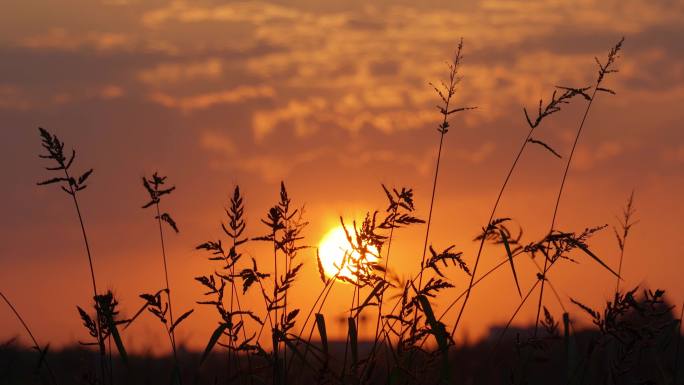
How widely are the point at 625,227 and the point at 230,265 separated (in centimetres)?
265

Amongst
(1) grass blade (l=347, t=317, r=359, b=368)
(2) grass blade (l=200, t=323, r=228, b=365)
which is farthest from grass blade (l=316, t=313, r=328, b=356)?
(2) grass blade (l=200, t=323, r=228, b=365)

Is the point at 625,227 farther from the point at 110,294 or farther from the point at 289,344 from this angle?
the point at 110,294

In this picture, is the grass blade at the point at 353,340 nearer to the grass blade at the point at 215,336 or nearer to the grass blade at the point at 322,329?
the grass blade at the point at 322,329

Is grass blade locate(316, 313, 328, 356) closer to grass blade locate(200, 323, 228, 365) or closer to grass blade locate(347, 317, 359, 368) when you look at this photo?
grass blade locate(347, 317, 359, 368)

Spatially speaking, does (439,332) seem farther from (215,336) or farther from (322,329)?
(215,336)

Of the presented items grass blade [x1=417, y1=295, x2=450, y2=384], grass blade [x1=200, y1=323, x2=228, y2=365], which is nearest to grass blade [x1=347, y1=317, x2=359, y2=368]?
grass blade [x1=417, y1=295, x2=450, y2=384]

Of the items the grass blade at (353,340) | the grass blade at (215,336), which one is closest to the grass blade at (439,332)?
the grass blade at (353,340)

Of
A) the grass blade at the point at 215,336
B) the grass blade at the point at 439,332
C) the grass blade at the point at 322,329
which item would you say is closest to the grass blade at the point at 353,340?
the grass blade at the point at 322,329

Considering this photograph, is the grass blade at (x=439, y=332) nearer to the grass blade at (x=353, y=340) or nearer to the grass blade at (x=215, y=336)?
the grass blade at (x=353, y=340)

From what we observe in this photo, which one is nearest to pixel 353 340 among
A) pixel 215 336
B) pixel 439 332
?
pixel 439 332

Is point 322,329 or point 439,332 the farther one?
point 322,329

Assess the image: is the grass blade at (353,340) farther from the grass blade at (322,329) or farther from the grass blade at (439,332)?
the grass blade at (439,332)

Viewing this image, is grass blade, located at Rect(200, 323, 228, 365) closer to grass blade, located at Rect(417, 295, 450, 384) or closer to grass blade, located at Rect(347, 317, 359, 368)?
grass blade, located at Rect(347, 317, 359, 368)

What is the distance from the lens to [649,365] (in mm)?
7664
